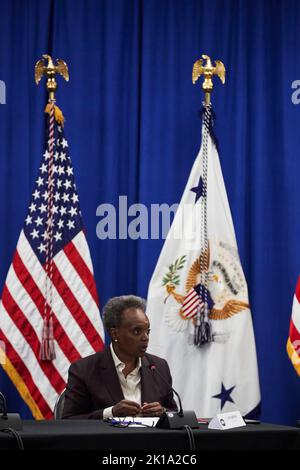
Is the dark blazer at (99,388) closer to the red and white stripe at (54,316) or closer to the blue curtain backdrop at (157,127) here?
the red and white stripe at (54,316)

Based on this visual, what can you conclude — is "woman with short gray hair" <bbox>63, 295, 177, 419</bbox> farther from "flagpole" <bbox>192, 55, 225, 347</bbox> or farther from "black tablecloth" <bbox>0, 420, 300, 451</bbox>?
"flagpole" <bbox>192, 55, 225, 347</bbox>

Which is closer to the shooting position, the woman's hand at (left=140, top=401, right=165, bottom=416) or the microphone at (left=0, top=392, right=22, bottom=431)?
the microphone at (left=0, top=392, right=22, bottom=431)

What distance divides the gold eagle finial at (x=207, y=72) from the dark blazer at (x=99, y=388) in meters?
2.05

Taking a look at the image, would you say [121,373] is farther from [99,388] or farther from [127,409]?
[127,409]

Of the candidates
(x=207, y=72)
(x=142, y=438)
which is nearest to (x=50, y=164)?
(x=207, y=72)

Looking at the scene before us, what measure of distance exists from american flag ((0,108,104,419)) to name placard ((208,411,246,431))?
87.0 inches

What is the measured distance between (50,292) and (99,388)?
1525 millimetres

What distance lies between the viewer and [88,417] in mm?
3604

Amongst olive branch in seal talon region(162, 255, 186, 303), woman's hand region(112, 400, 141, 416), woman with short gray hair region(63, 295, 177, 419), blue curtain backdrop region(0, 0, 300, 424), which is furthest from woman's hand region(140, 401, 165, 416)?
blue curtain backdrop region(0, 0, 300, 424)

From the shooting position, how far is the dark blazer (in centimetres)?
373

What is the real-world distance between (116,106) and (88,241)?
2.88 feet

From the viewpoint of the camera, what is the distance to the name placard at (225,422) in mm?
2951

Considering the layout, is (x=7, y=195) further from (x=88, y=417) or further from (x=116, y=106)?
(x=88, y=417)
